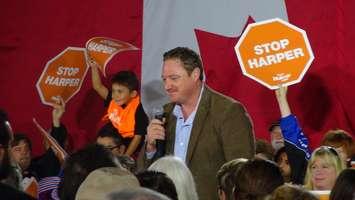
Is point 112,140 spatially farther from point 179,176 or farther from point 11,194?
point 11,194

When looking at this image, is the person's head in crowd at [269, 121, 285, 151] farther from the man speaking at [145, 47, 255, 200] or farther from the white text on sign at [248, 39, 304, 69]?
the man speaking at [145, 47, 255, 200]

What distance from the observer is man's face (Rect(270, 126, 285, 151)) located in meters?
6.32

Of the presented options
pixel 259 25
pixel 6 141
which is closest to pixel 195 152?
pixel 6 141

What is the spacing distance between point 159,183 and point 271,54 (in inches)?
98.3

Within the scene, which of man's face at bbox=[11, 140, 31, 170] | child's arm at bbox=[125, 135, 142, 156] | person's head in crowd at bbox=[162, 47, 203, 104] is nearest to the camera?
person's head in crowd at bbox=[162, 47, 203, 104]

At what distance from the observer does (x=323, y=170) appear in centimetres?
450

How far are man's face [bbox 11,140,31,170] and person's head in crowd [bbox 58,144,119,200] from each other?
352 cm

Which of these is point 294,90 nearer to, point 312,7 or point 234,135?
point 312,7

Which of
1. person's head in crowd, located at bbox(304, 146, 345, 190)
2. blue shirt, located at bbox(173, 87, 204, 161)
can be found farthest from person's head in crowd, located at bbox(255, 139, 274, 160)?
blue shirt, located at bbox(173, 87, 204, 161)

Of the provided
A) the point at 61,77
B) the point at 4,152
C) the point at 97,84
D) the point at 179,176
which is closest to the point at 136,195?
the point at 4,152

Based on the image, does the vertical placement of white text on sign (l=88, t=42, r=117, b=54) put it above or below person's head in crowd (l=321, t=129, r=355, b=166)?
above

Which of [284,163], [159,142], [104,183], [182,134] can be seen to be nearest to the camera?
[104,183]

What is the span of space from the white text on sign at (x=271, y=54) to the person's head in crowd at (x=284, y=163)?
0.60m

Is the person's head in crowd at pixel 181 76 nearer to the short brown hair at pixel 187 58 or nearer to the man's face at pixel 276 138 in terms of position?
the short brown hair at pixel 187 58
